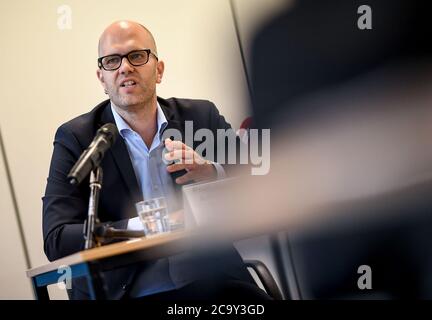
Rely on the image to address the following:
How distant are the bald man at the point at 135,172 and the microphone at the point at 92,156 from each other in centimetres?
19

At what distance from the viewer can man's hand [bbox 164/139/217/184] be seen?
1.61 metres

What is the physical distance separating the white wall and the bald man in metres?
0.21

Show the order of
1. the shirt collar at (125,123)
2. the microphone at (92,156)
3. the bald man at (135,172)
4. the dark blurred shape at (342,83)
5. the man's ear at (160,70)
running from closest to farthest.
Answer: the dark blurred shape at (342,83) → the microphone at (92,156) → the bald man at (135,172) → the shirt collar at (125,123) → the man's ear at (160,70)

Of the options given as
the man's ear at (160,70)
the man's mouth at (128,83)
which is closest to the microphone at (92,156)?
the man's mouth at (128,83)

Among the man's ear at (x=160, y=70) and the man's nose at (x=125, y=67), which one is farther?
the man's ear at (x=160, y=70)

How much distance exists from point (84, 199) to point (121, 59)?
0.57m

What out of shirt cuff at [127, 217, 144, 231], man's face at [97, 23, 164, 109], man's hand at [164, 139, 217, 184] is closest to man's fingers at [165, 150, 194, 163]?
man's hand at [164, 139, 217, 184]

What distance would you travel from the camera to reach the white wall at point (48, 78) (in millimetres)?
2428

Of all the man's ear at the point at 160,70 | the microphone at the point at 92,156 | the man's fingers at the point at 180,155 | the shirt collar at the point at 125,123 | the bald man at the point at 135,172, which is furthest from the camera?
the man's ear at the point at 160,70

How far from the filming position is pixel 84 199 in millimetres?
1905

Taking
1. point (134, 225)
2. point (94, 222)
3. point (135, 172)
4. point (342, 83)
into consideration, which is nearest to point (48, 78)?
point (135, 172)

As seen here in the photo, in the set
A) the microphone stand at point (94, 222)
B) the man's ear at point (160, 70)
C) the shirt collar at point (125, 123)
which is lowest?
the microphone stand at point (94, 222)

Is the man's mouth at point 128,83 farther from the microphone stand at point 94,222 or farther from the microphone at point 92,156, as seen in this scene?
the microphone stand at point 94,222
